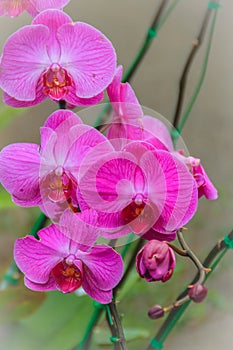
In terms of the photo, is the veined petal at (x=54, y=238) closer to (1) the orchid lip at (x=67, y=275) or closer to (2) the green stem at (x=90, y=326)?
(1) the orchid lip at (x=67, y=275)

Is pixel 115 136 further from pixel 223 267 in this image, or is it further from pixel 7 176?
pixel 223 267

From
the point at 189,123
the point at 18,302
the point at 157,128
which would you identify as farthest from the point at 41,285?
the point at 189,123

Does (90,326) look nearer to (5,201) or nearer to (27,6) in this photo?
(5,201)

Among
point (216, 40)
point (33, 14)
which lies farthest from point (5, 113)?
point (216, 40)

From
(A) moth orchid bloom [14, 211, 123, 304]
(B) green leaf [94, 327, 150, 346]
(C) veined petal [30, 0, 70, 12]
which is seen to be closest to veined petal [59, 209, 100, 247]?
(A) moth orchid bloom [14, 211, 123, 304]

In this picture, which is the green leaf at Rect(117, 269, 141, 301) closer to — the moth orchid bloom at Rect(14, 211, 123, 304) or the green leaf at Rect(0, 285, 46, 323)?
the green leaf at Rect(0, 285, 46, 323)

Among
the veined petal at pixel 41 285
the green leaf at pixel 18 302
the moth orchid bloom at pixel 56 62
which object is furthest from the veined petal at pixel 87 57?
the green leaf at pixel 18 302

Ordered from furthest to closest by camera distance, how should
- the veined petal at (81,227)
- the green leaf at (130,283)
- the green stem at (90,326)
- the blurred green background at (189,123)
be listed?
1. the blurred green background at (189,123)
2. the green leaf at (130,283)
3. the green stem at (90,326)
4. the veined petal at (81,227)
